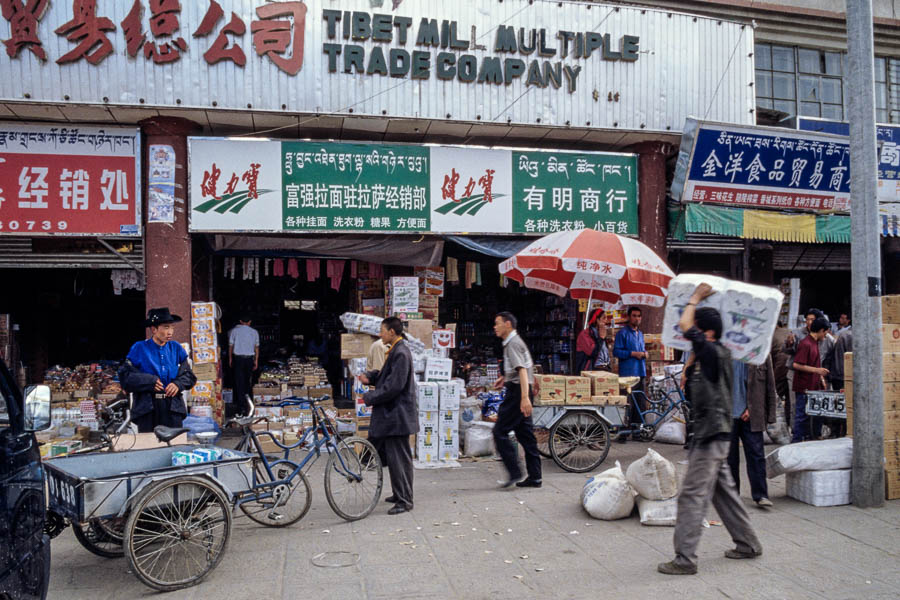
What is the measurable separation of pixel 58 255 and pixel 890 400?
1083 centimetres

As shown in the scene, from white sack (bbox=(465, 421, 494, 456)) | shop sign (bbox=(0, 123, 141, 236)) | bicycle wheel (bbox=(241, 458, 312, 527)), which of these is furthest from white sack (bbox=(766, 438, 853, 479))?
→ shop sign (bbox=(0, 123, 141, 236))

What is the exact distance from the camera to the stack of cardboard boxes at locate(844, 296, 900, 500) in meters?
6.52

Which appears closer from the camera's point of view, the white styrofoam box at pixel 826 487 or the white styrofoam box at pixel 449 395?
the white styrofoam box at pixel 826 487

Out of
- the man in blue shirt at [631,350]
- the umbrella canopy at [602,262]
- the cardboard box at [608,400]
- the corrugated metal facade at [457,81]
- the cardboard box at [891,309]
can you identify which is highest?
the corrugated metal facade at [457,81]

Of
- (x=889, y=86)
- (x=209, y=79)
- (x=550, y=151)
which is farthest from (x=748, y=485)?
(x=889, y=86)

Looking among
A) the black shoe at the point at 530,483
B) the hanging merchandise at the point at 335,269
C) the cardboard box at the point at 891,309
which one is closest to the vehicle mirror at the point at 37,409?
the black shoe at the point at 530,483

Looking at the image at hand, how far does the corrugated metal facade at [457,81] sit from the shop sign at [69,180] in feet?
2.37

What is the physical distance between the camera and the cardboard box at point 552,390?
8.12 meters

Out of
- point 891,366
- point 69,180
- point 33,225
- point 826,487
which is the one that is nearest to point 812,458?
point 826,487

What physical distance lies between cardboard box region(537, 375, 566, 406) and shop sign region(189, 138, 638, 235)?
342 centimetres

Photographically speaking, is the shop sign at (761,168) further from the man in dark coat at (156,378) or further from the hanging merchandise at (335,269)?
the man in dark coat at (156,378)

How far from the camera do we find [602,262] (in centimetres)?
815

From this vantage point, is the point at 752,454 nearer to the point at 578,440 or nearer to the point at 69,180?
the point at 578,440

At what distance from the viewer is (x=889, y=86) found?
14.9 metres
